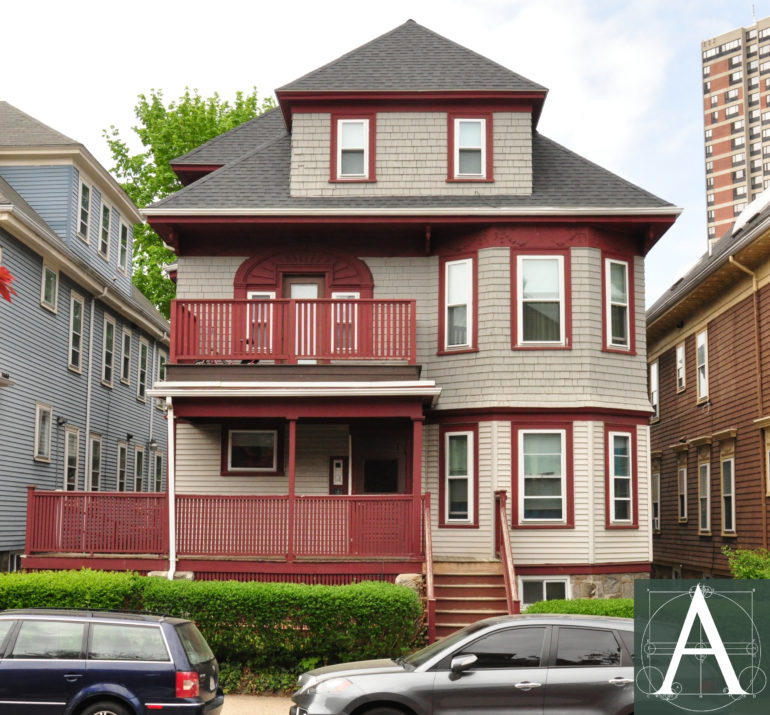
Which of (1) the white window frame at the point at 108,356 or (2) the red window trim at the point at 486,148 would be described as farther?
(1) the white window frame at the point at 108,356

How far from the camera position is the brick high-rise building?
115 meters

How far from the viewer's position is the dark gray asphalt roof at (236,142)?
23562 millimetres

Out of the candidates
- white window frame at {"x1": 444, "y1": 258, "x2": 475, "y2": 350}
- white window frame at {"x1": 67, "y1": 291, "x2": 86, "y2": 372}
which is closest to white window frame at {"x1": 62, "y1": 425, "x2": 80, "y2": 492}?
white window frame at {"x1": 67, "y1": 291, "x2": 86, "y2": 372}

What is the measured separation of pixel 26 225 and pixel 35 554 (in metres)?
7.51

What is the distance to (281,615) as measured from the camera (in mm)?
14391

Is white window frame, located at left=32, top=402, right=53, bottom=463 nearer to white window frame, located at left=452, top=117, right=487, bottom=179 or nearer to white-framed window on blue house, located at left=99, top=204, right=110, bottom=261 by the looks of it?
white-framed window on blue house, located at left=99, top=204, right=110, bottom=261

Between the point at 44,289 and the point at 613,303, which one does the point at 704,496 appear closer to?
the point at 613,303

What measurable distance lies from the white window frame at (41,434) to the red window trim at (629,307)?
12.7m

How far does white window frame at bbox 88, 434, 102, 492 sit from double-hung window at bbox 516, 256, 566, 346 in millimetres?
13250

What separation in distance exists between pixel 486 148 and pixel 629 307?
411 centimetres

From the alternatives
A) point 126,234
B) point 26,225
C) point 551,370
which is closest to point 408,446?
point 551,370

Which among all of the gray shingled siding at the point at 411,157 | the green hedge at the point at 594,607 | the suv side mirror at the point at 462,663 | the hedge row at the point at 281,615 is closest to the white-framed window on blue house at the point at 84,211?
the gray shingled siding at the point at 411,157

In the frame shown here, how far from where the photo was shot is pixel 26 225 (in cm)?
2153

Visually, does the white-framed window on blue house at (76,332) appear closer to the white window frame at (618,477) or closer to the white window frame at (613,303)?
the white window frame at (613,303)
